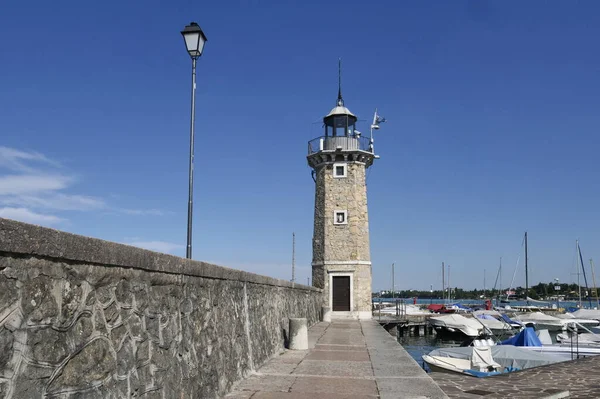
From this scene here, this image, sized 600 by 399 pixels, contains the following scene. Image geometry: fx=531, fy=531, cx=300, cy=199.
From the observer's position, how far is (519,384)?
9930mm

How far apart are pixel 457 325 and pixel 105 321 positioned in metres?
37.4

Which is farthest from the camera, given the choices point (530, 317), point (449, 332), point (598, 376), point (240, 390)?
point (530, 317)

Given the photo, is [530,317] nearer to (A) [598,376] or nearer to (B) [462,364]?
(B) [462,364]

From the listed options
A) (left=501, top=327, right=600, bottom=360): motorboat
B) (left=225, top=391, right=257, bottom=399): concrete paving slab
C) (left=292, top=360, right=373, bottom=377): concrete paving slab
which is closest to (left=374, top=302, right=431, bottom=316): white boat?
(left=501, top=327, right=600, bottom=360): motorboat

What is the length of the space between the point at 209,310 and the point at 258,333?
292cm

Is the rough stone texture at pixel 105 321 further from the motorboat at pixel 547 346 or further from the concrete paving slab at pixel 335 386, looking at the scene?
the motorboat at pixel 547 346

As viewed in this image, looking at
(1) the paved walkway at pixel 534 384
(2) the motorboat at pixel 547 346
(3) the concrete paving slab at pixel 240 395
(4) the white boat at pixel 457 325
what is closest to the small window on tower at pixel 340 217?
(2) the motorboat at pixel 547 346

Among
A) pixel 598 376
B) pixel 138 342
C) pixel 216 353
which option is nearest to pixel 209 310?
pixel 216 353

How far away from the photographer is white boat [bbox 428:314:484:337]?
37219mm

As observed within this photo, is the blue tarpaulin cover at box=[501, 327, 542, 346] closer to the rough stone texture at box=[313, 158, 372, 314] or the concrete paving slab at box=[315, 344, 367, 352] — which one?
the rough stone texture at box=[313, 158, 372, 314]

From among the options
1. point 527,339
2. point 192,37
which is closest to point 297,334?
point 192,37

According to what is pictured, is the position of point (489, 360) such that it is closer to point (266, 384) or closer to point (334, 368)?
point (334, 368)

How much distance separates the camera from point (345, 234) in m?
28.8

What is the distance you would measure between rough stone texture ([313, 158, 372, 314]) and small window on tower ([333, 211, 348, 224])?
0.12 metres
